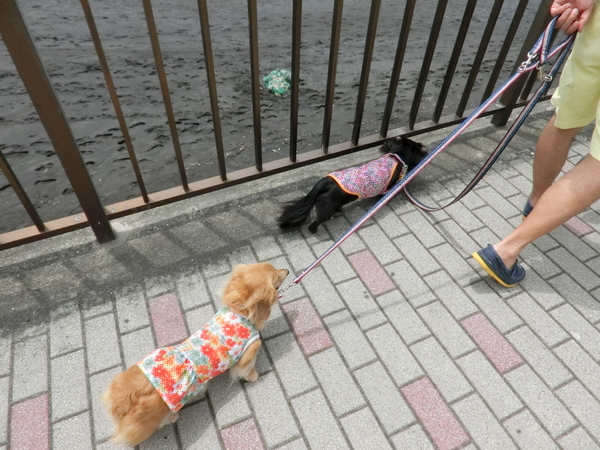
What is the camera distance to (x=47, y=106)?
6.94 feet

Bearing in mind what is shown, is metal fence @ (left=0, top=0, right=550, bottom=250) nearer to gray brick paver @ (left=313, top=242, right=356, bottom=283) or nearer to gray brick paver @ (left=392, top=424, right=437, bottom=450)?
gray brick paver @ (left=313, top=242, right=356, bottom=283)

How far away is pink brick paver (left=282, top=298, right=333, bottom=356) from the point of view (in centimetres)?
232

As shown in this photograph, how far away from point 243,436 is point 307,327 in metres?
0.71

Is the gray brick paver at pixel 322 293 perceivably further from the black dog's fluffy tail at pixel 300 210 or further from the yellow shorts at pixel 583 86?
the yellow shorts at pixel 583 86

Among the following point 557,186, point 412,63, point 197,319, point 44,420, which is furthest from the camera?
point 412,63

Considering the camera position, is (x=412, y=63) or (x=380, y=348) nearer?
(x=380, y=348)

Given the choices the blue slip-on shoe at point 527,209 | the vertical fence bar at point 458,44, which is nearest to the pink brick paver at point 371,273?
the blue slip-on shoe at point 527,209

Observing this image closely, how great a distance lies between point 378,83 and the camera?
235 inches

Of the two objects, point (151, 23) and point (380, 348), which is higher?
point (151, 23)

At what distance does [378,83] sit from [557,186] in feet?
13.8

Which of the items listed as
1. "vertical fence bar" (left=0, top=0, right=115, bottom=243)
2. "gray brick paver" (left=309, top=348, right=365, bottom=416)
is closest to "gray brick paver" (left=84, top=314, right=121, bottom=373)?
"vertical fence bar" (left=0, top=0, right=115, bottom=243)

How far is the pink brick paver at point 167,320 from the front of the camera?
7.57 feet

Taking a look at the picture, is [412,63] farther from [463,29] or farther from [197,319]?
[197,319]

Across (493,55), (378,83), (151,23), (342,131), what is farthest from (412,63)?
(151,23)
